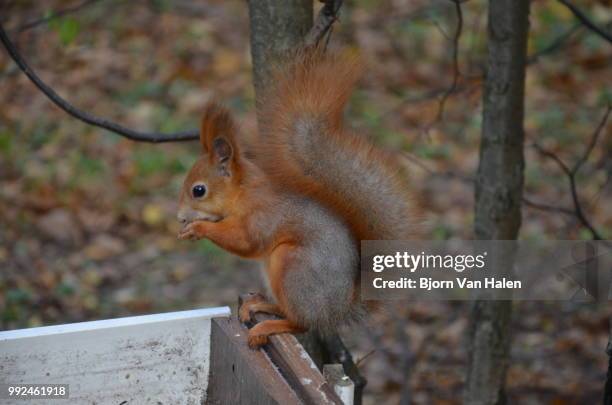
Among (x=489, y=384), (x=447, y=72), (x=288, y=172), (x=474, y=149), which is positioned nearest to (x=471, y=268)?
(x=489, y=384)

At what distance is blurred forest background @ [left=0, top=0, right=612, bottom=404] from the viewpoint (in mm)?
2865

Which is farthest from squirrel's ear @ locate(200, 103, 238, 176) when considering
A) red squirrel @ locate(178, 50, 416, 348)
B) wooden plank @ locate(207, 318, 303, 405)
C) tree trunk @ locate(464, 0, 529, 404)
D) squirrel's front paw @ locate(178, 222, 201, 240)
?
tree trunk @ locate(464, 0, 529, 404)

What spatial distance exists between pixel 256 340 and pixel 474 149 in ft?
8.69

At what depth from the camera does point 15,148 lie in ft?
13.2

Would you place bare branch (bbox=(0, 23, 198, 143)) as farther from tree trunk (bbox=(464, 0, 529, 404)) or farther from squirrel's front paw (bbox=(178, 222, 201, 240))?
tree trunk (bbox=(464, 0, 529, 404))

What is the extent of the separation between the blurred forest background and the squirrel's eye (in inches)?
6.3

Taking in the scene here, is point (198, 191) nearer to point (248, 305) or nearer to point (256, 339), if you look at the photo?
point (248, 305)

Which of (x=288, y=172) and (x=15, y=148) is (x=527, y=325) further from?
(x=15, y=148)

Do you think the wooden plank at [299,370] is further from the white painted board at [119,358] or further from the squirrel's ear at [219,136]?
the squirrel's ear at [219,136]

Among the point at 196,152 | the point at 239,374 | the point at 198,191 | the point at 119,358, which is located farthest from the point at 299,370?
the point at 196,152

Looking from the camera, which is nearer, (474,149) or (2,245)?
(2,245)

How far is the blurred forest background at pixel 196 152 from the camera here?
9.40 feet

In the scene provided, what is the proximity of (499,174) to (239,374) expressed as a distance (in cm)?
79

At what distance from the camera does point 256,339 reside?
147cm
